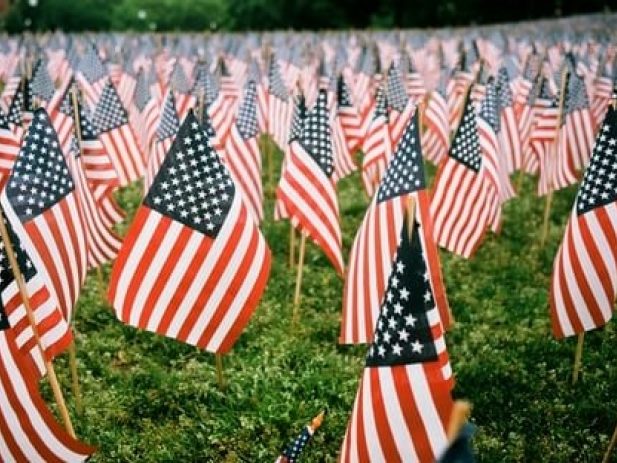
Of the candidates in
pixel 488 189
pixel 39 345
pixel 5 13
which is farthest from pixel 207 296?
pixel 5 13

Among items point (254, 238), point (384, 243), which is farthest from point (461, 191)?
point (254, 238)

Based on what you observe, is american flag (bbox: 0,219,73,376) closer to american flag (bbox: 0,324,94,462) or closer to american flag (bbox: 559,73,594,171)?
american flag (bbox: 0,324,94,462)

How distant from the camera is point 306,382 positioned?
23.0ft

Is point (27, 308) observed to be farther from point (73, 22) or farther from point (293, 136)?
point (73, 22)

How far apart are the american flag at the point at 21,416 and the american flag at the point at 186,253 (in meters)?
1.22

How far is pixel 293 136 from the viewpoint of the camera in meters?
8.48

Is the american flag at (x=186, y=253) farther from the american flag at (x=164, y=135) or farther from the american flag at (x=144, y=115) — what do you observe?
the american flag at (x=144, y=115)

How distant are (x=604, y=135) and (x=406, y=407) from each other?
3.54m

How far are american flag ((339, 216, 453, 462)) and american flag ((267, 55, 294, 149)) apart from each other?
926cm

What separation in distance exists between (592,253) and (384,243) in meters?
1.88

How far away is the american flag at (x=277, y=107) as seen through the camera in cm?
1329

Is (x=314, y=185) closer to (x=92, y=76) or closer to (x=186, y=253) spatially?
(x=186, y=253)

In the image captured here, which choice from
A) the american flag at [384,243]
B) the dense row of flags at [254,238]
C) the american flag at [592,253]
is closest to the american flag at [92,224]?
the dense row of flags at [254,238]

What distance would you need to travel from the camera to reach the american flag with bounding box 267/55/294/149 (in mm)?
13289
